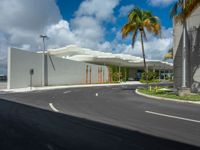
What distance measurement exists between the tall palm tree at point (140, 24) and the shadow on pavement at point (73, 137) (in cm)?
2208

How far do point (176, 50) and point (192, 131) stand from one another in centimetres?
1801

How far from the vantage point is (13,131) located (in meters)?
7.05

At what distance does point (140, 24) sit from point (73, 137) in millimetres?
24304

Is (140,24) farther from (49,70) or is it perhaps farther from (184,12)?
(49,70)

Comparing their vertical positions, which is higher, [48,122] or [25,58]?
[25,58]

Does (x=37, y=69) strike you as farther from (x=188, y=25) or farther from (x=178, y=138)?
(x=178, y=138)

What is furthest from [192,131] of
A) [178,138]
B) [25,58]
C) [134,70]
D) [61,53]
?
[134,70]

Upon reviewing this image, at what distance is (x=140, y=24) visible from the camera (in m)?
29.0

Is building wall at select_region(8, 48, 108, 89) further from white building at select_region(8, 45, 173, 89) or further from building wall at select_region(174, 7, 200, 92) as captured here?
building wall at select_region(174, 7, 200, 92)

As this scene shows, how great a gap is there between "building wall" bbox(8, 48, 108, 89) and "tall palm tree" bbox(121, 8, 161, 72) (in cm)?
1348

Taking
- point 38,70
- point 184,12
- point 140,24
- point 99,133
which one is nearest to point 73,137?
point 99,133

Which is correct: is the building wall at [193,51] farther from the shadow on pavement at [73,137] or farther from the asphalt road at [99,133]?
the shadow on pavement at [73,137]

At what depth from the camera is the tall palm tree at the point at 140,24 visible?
1134 inches

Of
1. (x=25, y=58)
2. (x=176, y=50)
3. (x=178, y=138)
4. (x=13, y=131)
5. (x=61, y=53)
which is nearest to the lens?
(x=178, y=138)
